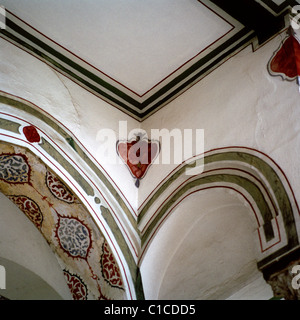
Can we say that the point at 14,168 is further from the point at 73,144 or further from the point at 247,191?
the point at 247,191

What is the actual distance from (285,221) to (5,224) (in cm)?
309

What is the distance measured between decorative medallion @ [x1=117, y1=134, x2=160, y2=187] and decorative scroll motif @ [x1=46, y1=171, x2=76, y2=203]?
0.80m

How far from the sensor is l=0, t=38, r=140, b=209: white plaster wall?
244 inches

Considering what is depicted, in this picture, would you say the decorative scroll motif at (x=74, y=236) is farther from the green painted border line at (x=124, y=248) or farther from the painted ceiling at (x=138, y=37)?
the painted ceiling at (x=138, y=37)

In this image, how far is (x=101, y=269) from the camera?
21.0ft

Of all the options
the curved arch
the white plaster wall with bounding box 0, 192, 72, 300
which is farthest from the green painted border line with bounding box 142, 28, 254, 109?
the white plaster wall with bounding box 0, 192, 72, 300

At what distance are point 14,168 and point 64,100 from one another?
2.88 ft

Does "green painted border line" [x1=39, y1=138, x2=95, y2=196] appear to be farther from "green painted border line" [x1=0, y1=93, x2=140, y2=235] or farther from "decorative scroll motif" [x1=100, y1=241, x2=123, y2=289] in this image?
"decorative scroll motif" [x1=100, y1=241, x2=123, y2=289]

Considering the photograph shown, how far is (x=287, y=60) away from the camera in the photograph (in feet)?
19.0

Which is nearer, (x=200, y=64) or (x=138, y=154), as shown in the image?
(x=200, y=64)

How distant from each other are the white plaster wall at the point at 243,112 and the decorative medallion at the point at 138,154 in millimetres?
125

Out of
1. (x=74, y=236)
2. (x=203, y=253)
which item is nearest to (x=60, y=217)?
(x=74, y=236)
